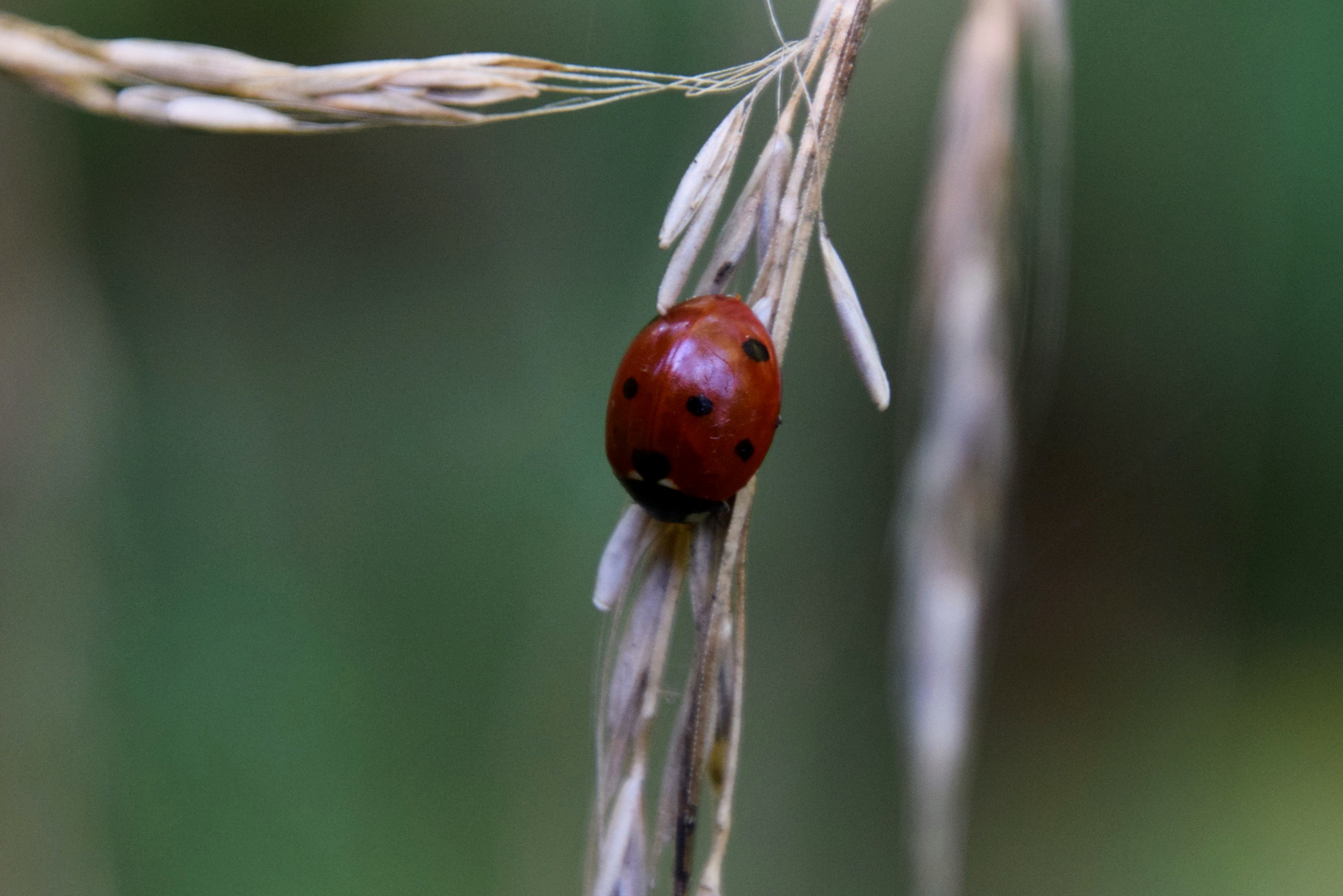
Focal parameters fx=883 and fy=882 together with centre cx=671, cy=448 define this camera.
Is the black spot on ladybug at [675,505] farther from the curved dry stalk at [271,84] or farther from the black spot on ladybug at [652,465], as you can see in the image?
the curved dry stalk at [271,84]

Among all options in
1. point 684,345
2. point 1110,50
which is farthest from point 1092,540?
point 684,345

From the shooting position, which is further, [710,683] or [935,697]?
[935,697]

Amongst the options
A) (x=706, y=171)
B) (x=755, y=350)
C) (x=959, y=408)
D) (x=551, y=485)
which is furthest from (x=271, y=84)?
(x=551, y=485)

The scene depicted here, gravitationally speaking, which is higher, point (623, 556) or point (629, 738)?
point (623, 556)

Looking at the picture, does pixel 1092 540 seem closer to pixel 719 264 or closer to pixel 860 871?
pixel 860 871

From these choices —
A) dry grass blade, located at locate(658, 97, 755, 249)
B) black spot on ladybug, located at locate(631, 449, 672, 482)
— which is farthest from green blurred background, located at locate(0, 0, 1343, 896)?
dry grass blade, located at locate(658, 97, 755, 249)

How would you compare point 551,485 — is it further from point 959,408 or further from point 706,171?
point 706,171
